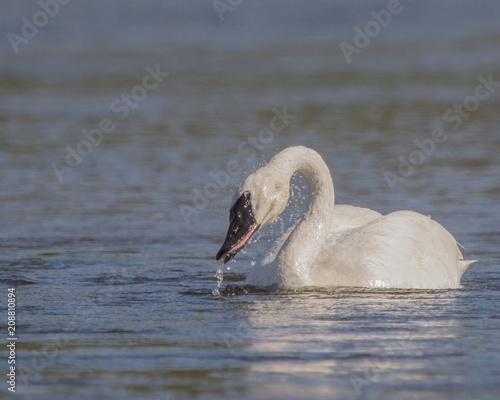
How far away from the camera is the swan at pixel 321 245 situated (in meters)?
9.23

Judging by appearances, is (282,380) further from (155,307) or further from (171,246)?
(171,246)

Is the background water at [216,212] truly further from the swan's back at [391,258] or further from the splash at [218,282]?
the swan's back at [391,258]

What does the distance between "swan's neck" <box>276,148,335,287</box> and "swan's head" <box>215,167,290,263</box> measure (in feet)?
1.05

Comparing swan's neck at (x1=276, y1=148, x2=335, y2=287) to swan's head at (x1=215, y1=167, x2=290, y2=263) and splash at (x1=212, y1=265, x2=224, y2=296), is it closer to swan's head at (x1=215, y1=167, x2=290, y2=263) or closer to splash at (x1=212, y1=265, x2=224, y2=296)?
swan's head at (x1=215, y1=167, x2=290, y2=263)

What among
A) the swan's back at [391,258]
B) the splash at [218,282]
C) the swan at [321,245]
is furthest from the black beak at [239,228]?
the swan's back at [391,258]

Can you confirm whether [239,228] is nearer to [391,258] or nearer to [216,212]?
[391,258]

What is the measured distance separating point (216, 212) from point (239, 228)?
4817 mm

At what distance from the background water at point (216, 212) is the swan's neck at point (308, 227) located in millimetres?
277

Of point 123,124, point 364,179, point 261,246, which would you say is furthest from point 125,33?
point 261,246

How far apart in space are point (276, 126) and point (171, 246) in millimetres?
8267

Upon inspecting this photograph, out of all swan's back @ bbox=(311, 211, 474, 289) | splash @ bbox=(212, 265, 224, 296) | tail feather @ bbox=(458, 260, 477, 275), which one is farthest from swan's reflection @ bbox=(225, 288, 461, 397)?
tail feather @ bbox=(458, 260, 477, 275)

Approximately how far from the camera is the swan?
9.23 m

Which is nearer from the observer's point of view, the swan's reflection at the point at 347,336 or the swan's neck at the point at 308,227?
the swan's reflection at the point at 347,336

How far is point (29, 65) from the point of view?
30281mm
